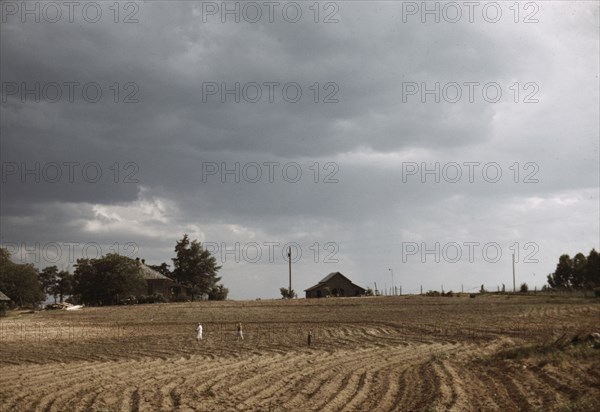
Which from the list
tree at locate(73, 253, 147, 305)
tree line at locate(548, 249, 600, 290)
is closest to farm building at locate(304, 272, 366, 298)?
tree at locate(73, 253, 147, 305)

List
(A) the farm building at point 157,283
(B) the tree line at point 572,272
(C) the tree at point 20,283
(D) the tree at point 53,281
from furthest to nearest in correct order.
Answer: (D) the tree at point 53,281
(B) the tree line at point 572,272
(A) the farm building at point 157,283
(C) the tree at point 20,283

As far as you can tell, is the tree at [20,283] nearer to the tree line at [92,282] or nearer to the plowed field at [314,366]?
the tree line at [92,282]

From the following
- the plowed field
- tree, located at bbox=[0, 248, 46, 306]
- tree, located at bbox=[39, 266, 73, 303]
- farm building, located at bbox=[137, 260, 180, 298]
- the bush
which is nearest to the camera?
the plowed field

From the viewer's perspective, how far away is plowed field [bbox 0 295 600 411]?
16.1 m

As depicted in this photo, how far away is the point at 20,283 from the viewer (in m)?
83.6

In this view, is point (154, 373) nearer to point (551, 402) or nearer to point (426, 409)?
point (426, 409)

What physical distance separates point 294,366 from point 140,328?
76.4 feet

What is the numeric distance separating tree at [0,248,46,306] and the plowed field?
42446mm

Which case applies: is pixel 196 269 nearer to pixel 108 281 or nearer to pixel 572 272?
pixel 108 281

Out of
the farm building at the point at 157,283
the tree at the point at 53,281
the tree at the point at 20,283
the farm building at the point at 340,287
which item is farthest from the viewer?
the tree at the point at 53,281

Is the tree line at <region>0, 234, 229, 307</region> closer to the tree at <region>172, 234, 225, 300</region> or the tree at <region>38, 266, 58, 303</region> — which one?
the tree at <region>172, 234, 225, 300</region>

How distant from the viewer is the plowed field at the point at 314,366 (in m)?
16.1

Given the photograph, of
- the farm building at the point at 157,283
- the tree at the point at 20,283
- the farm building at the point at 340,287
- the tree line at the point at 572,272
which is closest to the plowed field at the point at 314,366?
the tree at the point at 20,283

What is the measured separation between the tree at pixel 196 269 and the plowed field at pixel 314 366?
2237 inches
